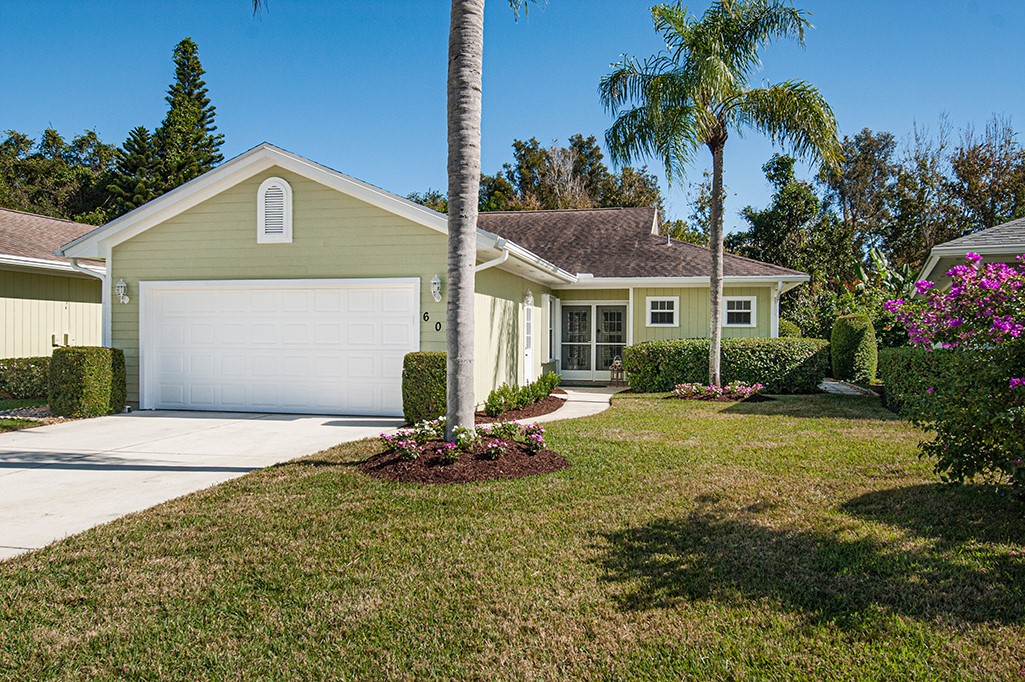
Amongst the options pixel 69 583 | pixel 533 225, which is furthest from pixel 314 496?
pixel 533 225

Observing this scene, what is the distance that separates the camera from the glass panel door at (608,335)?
17.7m

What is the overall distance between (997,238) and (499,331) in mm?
8451

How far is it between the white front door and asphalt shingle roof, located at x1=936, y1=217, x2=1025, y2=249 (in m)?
7.77

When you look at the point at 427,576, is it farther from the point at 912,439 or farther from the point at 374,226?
the point at 374,226

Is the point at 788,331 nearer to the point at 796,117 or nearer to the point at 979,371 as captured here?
the point at 796,117

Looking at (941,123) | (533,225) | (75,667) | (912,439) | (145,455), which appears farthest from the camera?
(941,123)

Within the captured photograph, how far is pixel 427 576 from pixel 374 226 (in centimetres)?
797

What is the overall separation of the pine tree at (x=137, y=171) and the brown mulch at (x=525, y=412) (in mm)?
26047

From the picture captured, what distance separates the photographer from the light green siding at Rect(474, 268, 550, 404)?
37.2 ft

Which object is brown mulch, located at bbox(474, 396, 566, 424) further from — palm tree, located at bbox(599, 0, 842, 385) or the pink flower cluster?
the pink flower cluster

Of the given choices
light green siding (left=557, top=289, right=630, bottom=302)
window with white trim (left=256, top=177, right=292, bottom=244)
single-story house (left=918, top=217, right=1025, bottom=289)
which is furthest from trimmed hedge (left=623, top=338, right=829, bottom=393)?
window with white trim (left=256, top=177, right=292, bottom=244)

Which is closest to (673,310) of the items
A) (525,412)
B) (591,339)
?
(591,339)

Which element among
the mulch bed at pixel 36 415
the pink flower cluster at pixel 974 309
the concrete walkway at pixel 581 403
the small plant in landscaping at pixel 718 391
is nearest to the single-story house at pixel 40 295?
the mulch bed at pixel 36 415

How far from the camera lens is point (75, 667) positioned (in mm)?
3043
